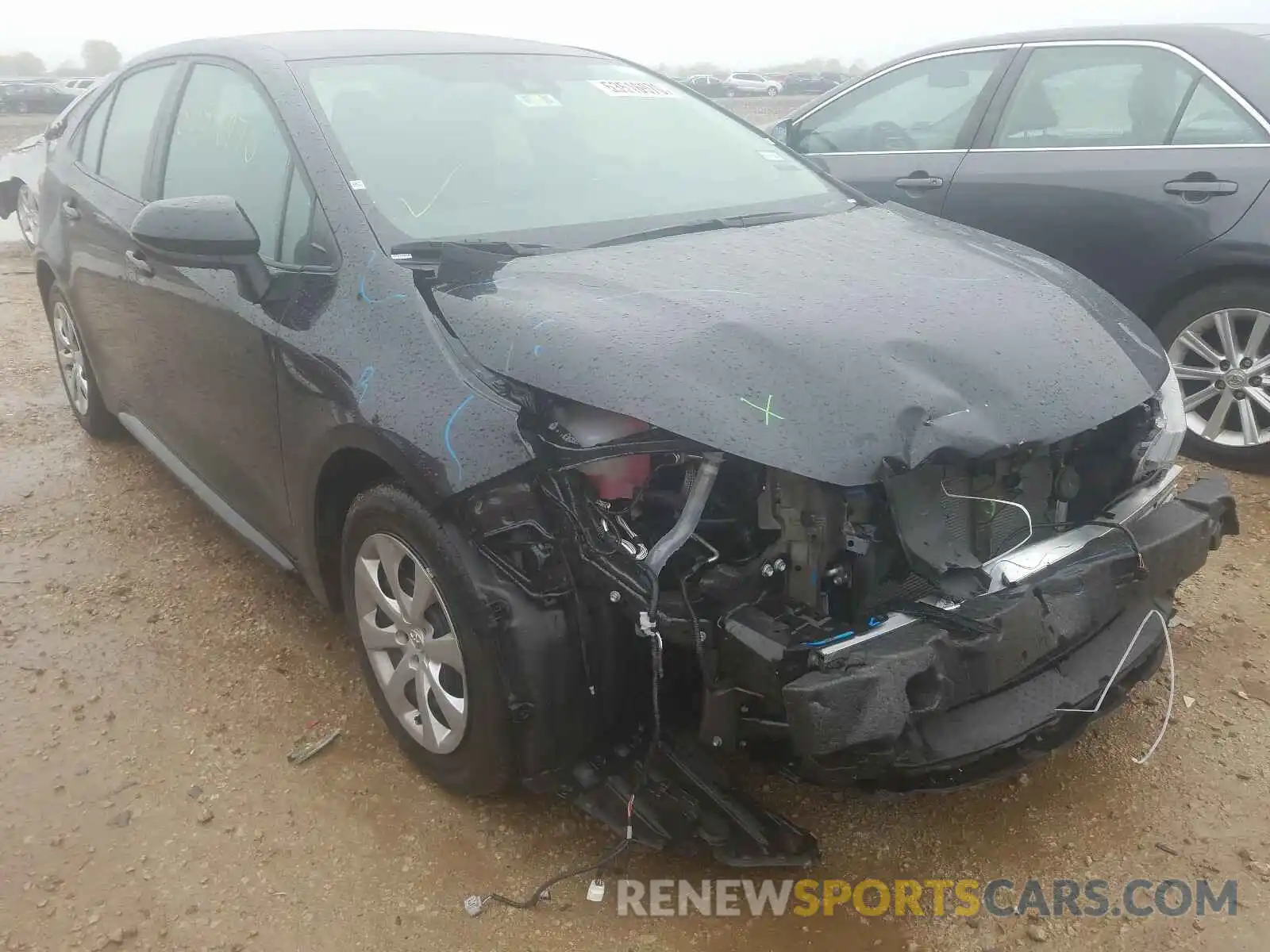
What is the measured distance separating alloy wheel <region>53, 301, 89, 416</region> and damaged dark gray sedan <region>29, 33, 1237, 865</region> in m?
1.95

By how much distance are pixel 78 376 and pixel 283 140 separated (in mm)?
2582

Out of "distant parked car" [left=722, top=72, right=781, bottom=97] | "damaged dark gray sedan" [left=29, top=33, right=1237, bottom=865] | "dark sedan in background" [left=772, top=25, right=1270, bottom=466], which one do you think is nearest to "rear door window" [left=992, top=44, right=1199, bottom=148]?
"dark sedan in background" [left=772, top=25, right=1270, bottom=466]

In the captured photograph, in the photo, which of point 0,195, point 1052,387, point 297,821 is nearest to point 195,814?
point 297,821

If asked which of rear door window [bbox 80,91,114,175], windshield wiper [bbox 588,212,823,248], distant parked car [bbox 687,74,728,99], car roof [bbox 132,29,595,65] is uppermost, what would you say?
car roof [bbox 132,29,595,65]

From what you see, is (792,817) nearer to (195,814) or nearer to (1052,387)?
(1052,387)

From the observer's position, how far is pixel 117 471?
436 cm

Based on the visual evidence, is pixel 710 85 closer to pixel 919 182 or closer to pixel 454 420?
pixel 919 182

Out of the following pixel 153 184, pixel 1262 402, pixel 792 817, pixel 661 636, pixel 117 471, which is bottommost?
pixel 117 471

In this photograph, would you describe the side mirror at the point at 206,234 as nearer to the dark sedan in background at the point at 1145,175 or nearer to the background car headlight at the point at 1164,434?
the background car headlight at the point at 1164,434

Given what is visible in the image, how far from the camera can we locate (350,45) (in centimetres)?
298

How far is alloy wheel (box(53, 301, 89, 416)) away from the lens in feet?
14.5

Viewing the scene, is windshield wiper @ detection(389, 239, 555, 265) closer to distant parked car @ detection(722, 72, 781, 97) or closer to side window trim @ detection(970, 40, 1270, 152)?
side window trim @ detection(970, 40, 1270, 152)

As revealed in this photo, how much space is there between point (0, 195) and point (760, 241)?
8109 millimetres
